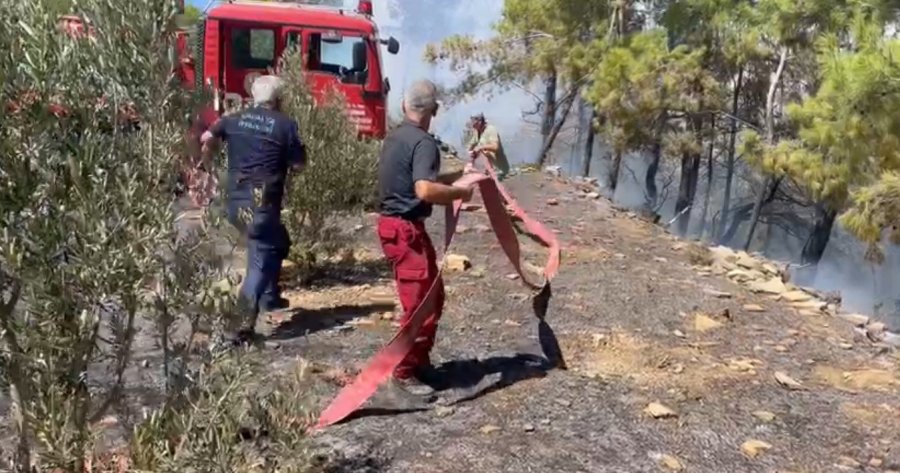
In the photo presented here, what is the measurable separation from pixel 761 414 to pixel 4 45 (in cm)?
392

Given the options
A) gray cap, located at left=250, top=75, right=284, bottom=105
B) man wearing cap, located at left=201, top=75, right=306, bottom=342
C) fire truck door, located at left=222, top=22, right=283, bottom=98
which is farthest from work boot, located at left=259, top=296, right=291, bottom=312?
fire truck door, located at left=222, top=22, right=283, bottom=98

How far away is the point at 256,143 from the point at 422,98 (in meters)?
1.27

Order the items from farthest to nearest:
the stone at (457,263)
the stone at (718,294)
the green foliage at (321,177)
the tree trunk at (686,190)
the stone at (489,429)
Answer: the tree trunk at (686,190) < the stone at (457,263) < the stone at (718,294) < the green foliage at (321,177) < the stone at (489,429)

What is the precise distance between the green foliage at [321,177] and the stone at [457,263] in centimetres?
83

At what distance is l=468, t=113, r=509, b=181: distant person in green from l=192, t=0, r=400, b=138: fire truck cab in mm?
3435

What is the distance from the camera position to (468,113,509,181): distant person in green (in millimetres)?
8375

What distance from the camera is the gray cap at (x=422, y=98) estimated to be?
4555 millimetres

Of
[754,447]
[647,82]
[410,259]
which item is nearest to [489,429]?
[410,259]

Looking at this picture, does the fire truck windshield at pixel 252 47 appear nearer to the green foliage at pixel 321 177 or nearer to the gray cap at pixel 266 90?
the green foliage at pixel 321 177

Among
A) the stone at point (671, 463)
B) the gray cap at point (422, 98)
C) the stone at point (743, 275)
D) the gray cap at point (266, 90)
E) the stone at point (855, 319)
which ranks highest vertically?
the gray cap at point (422, 98)

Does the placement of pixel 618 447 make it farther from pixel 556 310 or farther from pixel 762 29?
pixel 762 29

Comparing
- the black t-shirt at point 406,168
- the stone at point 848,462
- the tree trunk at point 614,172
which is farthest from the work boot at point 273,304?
the tree trunk at point 614,172

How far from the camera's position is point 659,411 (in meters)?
4.85

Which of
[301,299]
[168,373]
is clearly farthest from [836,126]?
[168,373]
